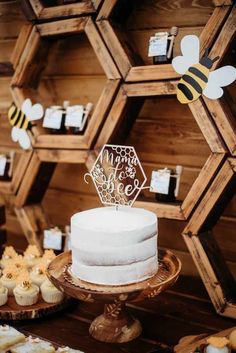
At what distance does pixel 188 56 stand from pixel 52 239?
1073mm

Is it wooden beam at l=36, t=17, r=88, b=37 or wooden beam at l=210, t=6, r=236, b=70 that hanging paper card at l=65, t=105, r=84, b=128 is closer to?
wooden beam at l=36, t=17, r=88, b=37

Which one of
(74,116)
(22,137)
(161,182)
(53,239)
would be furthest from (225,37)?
(53,239)

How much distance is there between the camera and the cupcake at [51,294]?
1.86 m

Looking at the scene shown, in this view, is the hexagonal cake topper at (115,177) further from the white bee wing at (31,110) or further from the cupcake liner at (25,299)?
the white bee wing at (31,110)

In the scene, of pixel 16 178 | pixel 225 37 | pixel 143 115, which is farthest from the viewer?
pixel 16 178

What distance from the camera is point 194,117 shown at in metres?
1.94

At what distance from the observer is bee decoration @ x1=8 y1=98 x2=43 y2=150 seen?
7.68ft

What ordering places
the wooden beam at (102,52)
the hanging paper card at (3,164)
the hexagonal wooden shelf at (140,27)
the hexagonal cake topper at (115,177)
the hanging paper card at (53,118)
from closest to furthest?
the hexagonal cake topper at (115,177)
the hexagonal wooden shelf at (140,27)
the wooden beam at (102,52)
the hanging paper card at (53,118)
the hanging paper card at (3,164)

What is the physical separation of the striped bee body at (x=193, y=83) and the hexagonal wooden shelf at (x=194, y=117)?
0.03 m

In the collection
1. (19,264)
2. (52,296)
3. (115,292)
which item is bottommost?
(19,264)

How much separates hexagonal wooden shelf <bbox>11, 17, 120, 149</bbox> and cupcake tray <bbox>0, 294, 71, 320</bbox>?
68 cm

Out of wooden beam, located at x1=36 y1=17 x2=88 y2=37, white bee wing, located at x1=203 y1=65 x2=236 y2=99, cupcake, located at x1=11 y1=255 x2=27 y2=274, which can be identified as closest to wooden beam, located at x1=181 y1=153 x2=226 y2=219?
white bee wing, located at x1=203 y1=65 x2=236 y2=99

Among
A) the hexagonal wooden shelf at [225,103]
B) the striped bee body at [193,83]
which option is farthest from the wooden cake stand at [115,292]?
the striped bee body at [193,83]

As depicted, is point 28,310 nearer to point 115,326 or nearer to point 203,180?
point 115,326
